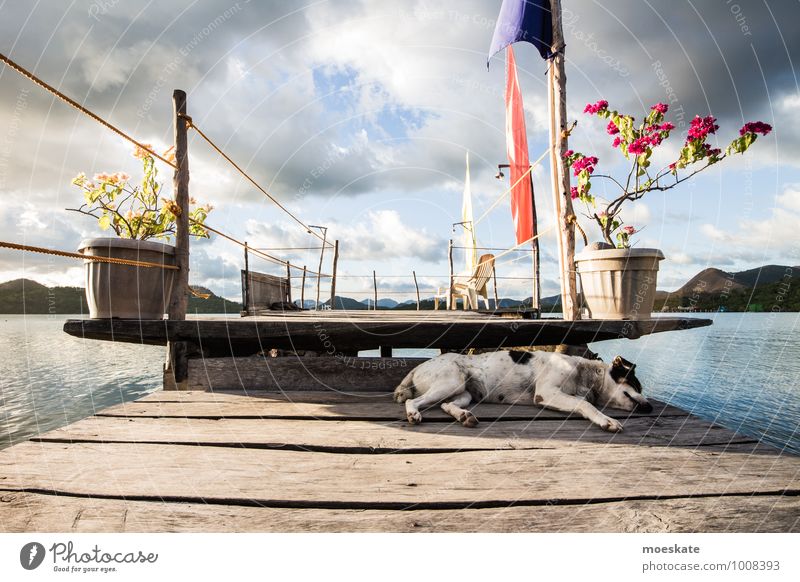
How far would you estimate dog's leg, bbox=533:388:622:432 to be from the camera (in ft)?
6.18

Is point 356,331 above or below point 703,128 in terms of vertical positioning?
below

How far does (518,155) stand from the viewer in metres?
7.18

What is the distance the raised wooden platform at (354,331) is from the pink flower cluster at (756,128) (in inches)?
59.5

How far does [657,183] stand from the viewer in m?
3.03

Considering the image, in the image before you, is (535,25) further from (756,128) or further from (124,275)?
(124,275)

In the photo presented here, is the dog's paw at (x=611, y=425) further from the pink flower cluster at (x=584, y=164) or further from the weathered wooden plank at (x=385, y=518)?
the pink flower cluster at (x=584, y=164)

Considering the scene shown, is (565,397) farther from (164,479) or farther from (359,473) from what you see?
(164,479)

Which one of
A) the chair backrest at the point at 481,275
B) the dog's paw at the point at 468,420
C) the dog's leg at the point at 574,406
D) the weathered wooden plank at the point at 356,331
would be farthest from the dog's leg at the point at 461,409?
the chair backrest at the point at 481,275

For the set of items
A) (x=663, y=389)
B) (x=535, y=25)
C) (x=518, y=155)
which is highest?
(x=518, y=155)

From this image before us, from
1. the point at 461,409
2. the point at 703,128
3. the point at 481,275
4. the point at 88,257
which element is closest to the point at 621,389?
the point at 461,409

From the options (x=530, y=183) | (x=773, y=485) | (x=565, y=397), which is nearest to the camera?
(x=773, y=485)

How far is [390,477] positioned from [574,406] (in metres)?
1.27
